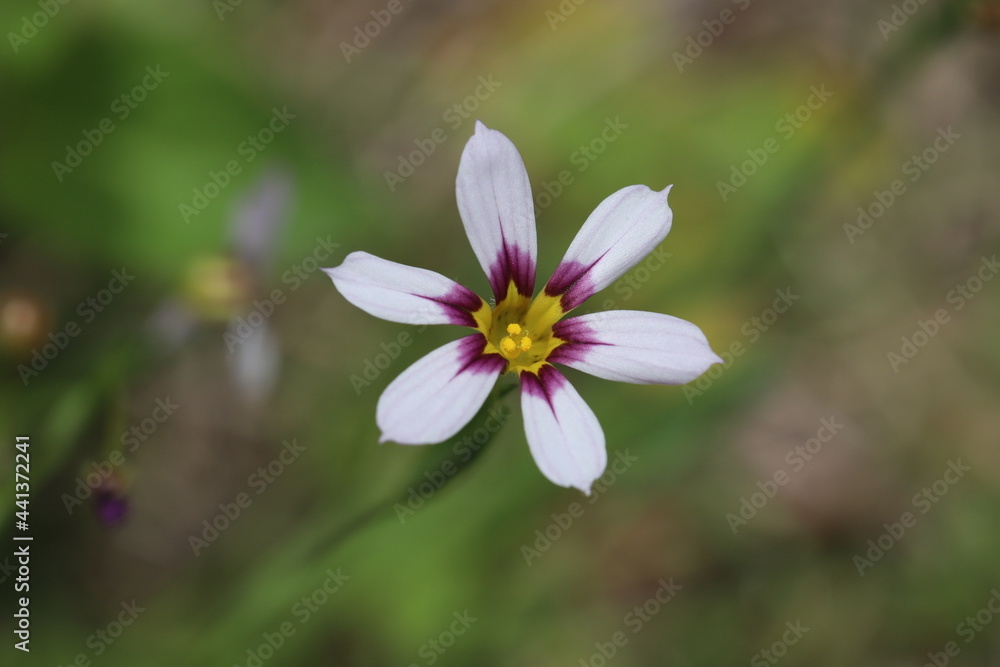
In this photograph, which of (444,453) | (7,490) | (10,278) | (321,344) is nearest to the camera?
(444,453)

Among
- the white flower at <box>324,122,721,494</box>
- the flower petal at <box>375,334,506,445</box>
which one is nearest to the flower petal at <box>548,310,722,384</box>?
the white flower at <box>324,122,721,494</box>

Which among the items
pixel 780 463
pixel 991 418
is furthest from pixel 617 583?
pixel 991 418

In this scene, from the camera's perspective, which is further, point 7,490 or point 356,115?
point 356,115

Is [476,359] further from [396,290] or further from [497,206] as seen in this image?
[497,206]

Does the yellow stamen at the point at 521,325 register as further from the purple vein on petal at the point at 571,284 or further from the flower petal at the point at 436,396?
the flower petal at the point at 436,396

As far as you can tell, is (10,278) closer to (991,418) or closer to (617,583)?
(617,583)

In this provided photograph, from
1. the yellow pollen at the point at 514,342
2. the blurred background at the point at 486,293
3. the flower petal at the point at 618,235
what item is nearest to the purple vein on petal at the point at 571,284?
the flower petal at the point at 618,235
